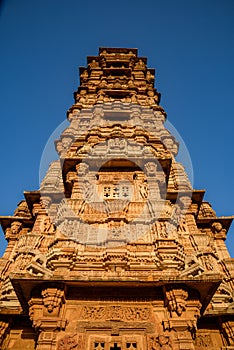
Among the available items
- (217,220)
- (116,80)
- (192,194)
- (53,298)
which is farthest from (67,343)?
(116,80)

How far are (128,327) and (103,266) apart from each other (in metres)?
2.32

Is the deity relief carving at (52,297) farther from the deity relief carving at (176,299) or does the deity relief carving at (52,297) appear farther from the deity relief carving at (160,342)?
the deity relief carving at (176,299)

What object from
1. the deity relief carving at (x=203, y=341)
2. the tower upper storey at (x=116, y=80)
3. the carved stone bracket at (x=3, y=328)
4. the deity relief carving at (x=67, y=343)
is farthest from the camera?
the tower upper storey at (x=116, y=80)

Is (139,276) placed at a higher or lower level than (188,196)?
lower

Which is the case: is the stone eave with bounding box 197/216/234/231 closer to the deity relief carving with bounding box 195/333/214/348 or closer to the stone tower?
the stone tower

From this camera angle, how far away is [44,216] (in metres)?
13.8

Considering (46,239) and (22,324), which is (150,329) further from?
(46,239)

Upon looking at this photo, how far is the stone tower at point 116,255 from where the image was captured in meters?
7.97

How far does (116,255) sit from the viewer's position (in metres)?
10.1

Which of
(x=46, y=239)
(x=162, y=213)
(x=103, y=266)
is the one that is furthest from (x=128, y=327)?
(x=46, y=239)

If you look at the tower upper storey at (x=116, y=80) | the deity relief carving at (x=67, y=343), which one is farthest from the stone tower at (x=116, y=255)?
the tower upper storey at (x=116, y=80)

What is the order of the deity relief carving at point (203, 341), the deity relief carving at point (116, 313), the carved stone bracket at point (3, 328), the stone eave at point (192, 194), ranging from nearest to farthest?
1. the deity relief carving at point (116, 313)
2. the carved stone bracket at point (3, 328)
3. the deity relief carving at point (203, 341)
4. the stone eave at point (192, 194)

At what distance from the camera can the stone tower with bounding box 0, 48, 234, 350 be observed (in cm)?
797

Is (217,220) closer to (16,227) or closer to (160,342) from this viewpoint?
(160,342)
